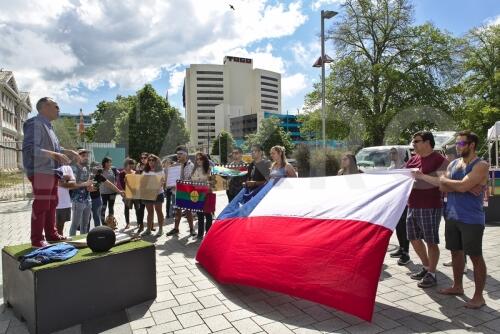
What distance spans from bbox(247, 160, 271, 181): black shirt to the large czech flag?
1.64 m

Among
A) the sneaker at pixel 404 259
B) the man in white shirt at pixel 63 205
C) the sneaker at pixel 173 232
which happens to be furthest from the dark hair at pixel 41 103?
the sneaker at pixel 404 259

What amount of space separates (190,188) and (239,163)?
4.08 metres

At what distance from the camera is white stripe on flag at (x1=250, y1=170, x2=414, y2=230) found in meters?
4.15

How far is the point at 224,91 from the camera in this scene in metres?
140

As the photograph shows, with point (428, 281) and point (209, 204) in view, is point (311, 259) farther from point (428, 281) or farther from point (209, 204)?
point (209, 204)

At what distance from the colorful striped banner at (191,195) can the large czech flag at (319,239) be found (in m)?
2.32

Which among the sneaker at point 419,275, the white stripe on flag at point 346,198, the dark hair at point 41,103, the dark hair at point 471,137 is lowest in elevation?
the sneaker at point 419,275

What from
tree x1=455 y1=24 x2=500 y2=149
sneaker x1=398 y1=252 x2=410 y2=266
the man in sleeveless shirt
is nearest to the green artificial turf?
the man in sleeveless shirt

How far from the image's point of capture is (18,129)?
73.4m

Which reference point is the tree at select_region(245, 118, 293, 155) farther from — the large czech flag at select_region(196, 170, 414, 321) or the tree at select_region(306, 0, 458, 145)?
the large czech flag at select_region(196, 170, 414, 321)

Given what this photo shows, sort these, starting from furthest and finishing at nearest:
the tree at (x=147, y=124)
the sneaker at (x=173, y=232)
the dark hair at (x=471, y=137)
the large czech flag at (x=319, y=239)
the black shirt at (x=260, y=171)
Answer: the tree at (x=147, y=124)
the sneaker at (x=173, y=232)
the black shirt at (x=260, y=171)
the dark hair at (x=471, y=137)
the large czech flag at (x=319, y=239)

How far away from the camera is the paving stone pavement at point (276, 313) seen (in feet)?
12.1

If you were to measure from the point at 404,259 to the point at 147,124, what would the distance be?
1411 inches

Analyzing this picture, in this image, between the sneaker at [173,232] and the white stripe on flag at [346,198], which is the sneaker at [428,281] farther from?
the sneaker at [173,232]
